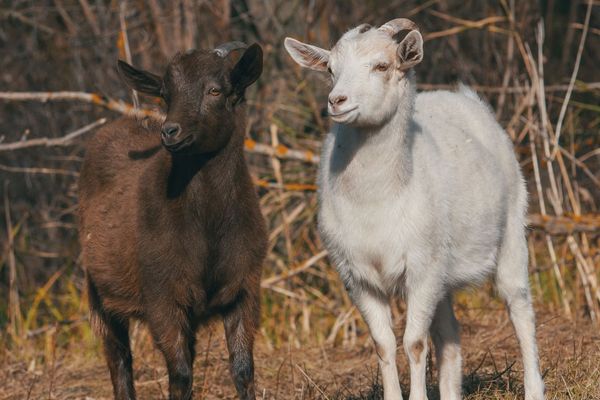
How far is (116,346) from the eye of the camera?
6.82 metres

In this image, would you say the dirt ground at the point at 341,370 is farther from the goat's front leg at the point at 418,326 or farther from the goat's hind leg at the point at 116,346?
the goat's front leg at the point at 418,326

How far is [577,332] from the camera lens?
8062 millimetres

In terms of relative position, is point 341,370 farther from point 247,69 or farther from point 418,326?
point 247,69

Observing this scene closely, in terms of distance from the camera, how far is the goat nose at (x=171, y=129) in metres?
5.56

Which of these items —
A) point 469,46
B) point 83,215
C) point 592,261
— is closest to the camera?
point 83,215

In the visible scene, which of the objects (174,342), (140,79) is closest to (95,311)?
(174,342)

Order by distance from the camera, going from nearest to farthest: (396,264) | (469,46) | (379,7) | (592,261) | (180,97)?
1. (396,264)
2. (180,97)
3. (592,261)
4. (379,7)
5. (469,46)

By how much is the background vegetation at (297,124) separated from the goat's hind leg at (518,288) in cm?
213

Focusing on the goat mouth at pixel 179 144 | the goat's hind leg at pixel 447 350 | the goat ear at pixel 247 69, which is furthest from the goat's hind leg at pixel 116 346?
the goat's hind leg at pixel 447 350

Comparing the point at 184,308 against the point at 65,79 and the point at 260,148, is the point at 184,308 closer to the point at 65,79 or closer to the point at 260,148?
the point at 260,148

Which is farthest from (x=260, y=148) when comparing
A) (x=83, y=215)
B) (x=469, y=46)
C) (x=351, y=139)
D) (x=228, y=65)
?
(x=469, y=46)

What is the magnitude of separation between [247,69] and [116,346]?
2.06 m

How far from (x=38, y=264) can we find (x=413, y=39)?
9695 millimetres

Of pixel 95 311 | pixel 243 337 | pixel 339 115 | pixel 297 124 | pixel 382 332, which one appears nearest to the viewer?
pixel 339 115
